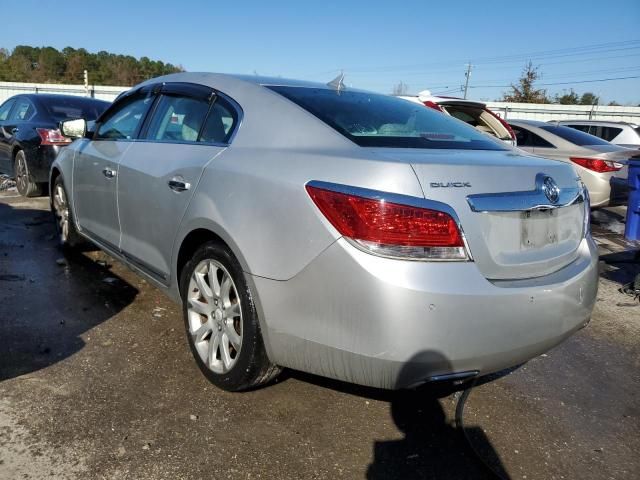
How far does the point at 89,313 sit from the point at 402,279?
2.63m

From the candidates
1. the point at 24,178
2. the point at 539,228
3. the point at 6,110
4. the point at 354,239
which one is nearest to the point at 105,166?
the point at 354,239

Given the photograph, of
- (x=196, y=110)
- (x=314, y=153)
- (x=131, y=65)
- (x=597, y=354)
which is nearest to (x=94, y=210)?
(x=196, y=110)

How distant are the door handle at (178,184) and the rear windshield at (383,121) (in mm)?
704

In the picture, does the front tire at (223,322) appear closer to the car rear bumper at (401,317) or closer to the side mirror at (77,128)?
the car rear bumper at (401,317)

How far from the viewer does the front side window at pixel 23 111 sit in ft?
25.1

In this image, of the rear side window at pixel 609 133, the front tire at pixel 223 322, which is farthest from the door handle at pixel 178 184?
the rear side window at pixel 609 133

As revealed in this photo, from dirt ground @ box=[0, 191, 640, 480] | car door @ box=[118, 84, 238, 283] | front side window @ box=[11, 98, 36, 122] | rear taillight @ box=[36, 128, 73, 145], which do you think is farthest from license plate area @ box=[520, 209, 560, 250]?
front side window @ box=[11, 98, 36, 122]

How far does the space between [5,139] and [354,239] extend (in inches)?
307

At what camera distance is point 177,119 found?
3.38 meters

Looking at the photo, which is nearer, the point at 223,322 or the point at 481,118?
the point at 223,322

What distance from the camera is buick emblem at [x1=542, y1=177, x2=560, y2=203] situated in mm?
2408

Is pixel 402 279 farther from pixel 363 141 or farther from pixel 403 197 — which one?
pixel 363 141

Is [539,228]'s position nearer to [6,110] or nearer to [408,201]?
[408,201]

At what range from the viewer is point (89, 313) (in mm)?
3773
